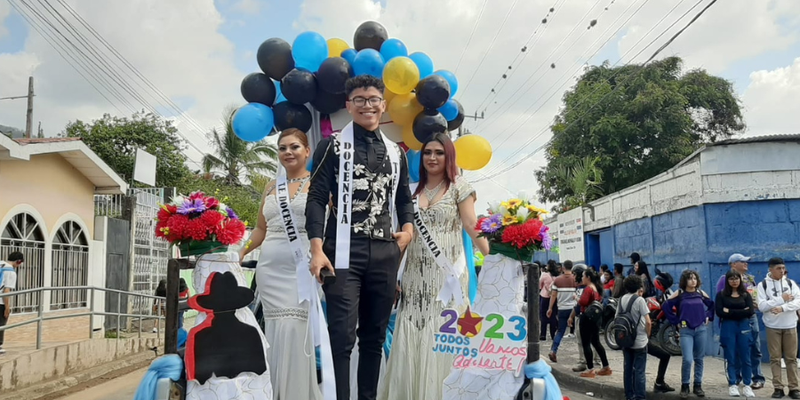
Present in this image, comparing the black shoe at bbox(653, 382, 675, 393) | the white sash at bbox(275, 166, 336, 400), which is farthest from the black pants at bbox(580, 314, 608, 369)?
the white sash at bbox(275, 166, 336, 400)

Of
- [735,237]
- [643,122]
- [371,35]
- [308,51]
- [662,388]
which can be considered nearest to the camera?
[308,51]

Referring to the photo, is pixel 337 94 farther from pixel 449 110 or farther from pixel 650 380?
pixel 650 380

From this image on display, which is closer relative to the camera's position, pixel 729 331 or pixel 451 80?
pixel 451 80

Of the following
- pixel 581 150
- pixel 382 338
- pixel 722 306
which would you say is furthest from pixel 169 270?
pixel 581 150

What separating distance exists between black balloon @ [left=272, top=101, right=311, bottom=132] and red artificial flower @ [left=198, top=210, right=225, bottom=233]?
211cm

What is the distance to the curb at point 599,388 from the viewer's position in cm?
834

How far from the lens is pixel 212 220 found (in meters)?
3.22

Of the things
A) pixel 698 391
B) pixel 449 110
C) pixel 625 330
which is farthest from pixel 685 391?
pixel 449 110

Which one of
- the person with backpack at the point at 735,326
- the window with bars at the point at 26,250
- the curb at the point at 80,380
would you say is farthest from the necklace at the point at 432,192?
the window with bars at the point at 26,250

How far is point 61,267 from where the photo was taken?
13516 millimetres

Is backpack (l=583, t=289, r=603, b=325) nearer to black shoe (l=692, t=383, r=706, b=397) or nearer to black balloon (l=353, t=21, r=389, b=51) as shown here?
black shoe (l=692, t=383, r=706, b=397)

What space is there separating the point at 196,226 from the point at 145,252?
15.1 metres

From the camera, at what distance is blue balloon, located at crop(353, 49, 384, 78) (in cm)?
531

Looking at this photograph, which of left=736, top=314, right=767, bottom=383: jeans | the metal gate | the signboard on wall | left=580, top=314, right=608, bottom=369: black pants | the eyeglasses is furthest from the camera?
the signboard on wall
